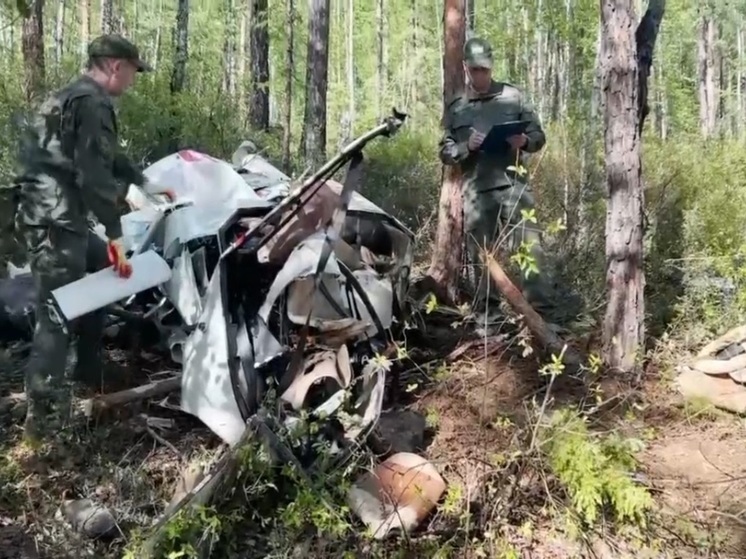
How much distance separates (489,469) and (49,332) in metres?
2.39

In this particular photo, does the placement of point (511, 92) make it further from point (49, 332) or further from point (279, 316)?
point (49, 332)

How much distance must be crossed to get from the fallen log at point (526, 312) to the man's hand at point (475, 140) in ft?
3.93

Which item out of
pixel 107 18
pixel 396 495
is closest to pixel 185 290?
pixel 396 495

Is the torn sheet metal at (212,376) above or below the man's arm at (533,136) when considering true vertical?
below

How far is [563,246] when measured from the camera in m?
6.83

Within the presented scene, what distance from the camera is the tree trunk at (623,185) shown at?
14.6 ft

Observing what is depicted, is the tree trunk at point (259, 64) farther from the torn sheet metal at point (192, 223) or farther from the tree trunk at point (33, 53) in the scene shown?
the torn sheet metal at point (192, 223)

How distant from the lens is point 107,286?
4.26m

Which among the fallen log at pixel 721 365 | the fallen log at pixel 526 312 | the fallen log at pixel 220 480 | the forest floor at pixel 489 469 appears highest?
the fallen log at pixel 526 312

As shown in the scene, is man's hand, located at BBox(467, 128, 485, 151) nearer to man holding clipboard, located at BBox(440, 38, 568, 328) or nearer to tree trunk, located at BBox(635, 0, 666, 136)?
man holding clipboard, located at BBox(440, 38, 568, 328)

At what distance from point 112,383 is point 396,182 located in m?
5.22

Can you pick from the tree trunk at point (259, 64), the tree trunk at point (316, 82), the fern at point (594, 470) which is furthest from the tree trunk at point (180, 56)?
the fern at point (594, 470)

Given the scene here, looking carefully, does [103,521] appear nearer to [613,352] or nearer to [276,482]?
[276,482]

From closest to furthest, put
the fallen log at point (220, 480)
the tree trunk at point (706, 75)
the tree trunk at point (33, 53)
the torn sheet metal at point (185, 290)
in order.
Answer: the fallen log at point (220, 480)
the torn sheet metal at point (185, 290)
the tree trunk at point (33, 53)
the tree trunk at point (706, 75)
